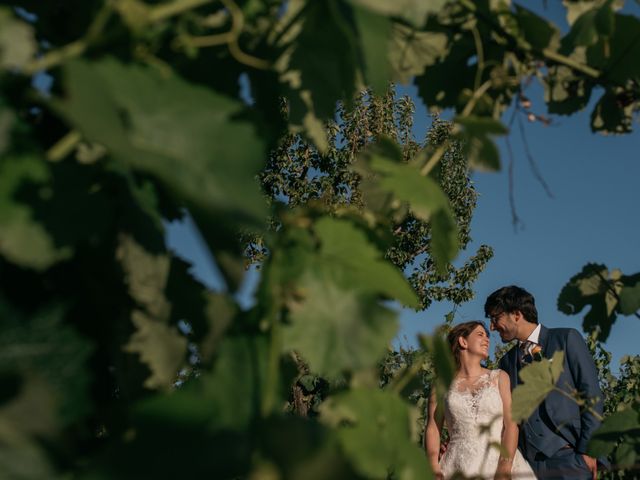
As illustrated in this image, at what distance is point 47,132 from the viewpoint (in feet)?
2.87

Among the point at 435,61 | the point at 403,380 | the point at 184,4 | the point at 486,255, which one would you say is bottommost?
the point at 486,255

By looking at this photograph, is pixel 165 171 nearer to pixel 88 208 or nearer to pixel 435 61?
pixel 88 208

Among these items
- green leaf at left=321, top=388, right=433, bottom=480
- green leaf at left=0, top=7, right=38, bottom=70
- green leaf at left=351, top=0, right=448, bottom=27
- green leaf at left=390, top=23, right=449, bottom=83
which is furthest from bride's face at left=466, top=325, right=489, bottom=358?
green leaf at left=0, top=7, right=38, bottom=70

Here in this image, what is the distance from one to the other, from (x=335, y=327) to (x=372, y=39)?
1.11 feet

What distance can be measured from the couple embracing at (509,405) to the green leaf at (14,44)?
5094mm

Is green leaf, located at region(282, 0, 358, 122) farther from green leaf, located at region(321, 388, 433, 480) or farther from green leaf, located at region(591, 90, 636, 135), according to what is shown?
green leaf, located at region(591, 90, 636, 135)

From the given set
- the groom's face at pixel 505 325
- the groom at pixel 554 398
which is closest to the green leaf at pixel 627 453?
the groom at pixel 554 398

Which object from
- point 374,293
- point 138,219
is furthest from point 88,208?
point 374,293

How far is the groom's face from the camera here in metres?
6.48

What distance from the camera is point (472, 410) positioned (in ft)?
21.2

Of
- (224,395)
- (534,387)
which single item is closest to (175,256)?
(224,395)

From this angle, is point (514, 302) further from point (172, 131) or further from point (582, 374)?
point (172, 131)

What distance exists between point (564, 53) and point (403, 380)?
2.23ft

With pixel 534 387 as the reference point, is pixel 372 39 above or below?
above
